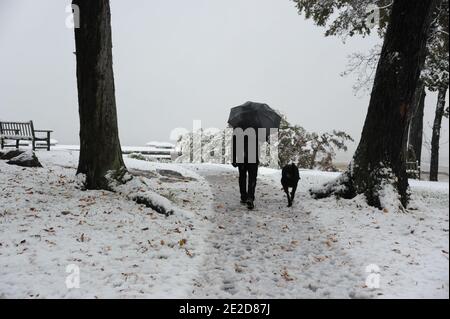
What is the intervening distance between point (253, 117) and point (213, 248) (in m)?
3.68

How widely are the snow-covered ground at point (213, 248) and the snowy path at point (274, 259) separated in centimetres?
Result: 1

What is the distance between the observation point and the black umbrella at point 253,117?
26.4ft

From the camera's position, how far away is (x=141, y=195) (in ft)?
23.4

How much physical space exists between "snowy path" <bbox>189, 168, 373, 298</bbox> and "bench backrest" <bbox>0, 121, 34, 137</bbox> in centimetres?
1100

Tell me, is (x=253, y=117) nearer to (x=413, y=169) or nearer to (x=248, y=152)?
(x=248, y=152)

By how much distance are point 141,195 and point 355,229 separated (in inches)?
162

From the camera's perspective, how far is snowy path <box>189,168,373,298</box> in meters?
4.03

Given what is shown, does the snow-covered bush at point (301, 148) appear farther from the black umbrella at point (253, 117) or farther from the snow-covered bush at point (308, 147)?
the black umbrella at point (253, 117)

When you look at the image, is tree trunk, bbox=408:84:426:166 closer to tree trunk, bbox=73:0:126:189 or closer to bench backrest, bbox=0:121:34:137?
tree trunk, bbox=73:0:126:189

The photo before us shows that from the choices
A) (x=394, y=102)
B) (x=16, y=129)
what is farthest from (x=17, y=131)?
(x=394, y=102)

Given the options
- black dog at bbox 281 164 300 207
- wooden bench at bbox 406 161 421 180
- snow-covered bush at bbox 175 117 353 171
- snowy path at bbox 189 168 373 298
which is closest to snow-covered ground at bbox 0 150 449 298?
snowy path at bbox 189 168 373 298

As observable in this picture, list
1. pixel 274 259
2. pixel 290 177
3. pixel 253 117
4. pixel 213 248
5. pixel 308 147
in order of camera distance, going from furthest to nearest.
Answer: pixel 308 147 → pixel 290 177 → pixel 253 117 → pixel 213 248 → pixel 274 259

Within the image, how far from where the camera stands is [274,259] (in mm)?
4945
